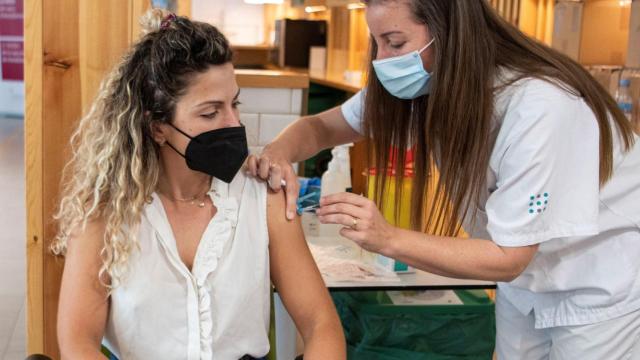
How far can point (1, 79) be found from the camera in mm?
11891

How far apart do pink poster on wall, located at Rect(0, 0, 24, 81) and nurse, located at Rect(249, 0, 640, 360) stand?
440 inches

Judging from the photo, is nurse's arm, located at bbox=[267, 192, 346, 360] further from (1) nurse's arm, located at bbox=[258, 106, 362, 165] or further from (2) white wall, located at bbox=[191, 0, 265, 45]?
(2) white wall, located at bbox=[191, 0, 265, 45]

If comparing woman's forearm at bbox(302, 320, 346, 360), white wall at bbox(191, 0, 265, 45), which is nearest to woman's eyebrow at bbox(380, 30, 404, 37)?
woman's forearm at bbox(302, 320, 346, 360)

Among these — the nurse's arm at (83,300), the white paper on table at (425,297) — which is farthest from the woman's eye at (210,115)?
the white paper on table at (425,297)

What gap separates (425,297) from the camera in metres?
2.26

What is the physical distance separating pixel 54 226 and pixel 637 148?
1.43 metres

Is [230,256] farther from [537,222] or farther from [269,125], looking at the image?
[269,125]

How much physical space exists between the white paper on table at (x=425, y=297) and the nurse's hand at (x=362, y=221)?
0.77 meters

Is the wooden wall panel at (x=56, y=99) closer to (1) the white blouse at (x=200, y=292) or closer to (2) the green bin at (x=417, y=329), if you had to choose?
(1) the white blouse at (x=200, y=292)

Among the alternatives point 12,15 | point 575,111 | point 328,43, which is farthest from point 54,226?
point 12,15

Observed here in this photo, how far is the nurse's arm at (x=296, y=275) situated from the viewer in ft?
5.86

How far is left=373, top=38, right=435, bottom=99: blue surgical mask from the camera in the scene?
5.10ft

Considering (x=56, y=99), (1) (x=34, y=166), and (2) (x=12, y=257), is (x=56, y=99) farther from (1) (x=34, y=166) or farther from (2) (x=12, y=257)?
(2) (x=12, y=257)

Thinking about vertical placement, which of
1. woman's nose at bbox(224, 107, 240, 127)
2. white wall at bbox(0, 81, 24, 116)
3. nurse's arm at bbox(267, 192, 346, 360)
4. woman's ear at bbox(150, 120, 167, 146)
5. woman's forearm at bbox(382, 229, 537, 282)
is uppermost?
woman's nose at bbox(224, 107, 240, 127)
